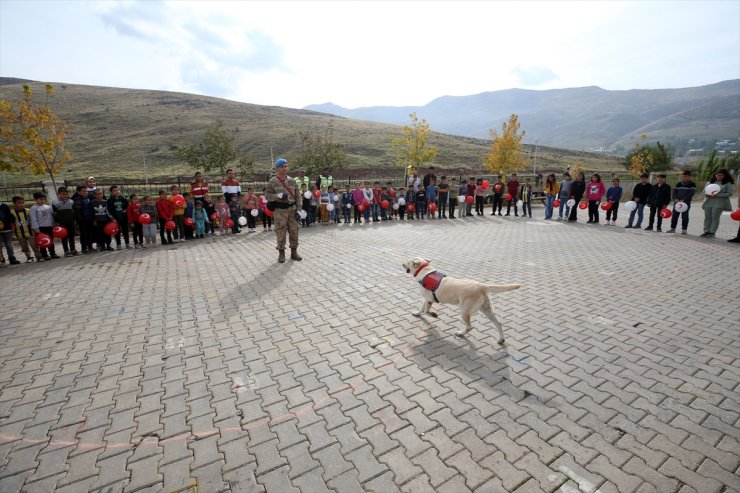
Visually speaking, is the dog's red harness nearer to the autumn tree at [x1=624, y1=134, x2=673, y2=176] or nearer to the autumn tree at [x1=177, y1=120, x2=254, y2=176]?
the autumn tree at [x1=177, y1=120, x2=254, y2=176]

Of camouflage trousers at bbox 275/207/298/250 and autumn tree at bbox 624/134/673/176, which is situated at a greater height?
autumn tree at bbox 624/134/673/176

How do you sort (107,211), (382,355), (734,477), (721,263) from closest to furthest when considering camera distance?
(734,477) < (382,355) < (721,263) < (107,211)

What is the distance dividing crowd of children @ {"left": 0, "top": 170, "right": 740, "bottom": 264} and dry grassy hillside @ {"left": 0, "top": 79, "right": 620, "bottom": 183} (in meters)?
31.7

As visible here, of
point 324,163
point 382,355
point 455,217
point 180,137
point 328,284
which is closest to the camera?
point 382,355

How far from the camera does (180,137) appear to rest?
60938 millimetres

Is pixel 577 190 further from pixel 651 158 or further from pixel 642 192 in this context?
pixel 651 158

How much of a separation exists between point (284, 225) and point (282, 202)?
60cm

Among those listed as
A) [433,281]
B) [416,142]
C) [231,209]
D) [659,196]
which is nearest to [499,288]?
[433,281]

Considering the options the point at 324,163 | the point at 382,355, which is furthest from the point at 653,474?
the point at 324,163

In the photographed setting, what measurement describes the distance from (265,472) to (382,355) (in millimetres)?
1985

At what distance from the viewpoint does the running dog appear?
14.7 feet

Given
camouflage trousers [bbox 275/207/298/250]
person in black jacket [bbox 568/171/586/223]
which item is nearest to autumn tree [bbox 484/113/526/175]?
person in black jacket [bbox 568/171/586/223]

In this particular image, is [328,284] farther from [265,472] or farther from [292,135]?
[292,135]

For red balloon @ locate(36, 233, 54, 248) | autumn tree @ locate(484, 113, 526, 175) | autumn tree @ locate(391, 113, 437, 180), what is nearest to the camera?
red balloon @ locate(36, 233, 54, 248)
